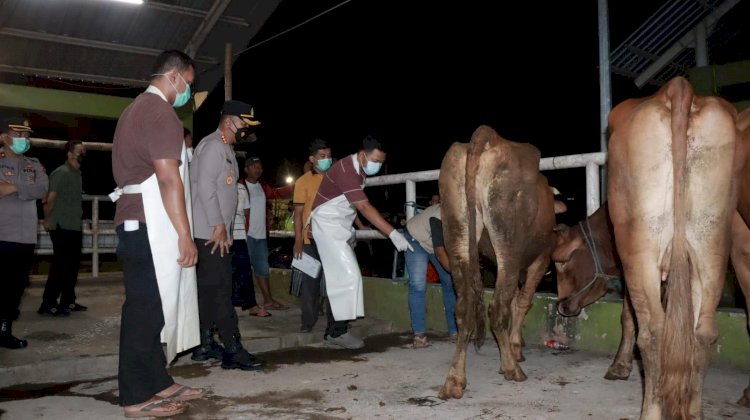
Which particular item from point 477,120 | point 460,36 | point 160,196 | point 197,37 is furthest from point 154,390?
point 477,120

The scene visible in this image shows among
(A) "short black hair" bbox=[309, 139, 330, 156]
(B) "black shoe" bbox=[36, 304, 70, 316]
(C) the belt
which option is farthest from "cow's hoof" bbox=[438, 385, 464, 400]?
(B) "black shoe" bbox=[36, 304, 70, 316]

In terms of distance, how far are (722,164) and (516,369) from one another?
6.34 ft

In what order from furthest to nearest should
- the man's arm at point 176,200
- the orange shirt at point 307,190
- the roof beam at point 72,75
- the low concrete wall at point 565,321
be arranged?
the roof beam at point 72,75
the orange shirt at point 307,190
the low concrete wall at point 565,321
the man's arm at point 176,200

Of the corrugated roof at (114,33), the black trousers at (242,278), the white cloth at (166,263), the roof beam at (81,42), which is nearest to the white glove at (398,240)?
the white cloth at (166,263)

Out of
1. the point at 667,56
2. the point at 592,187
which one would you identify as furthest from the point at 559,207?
the point at 667,56

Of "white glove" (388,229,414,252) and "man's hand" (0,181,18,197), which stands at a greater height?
"man's hand" (0,181,18,197)

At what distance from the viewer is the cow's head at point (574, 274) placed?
5191 millimetres

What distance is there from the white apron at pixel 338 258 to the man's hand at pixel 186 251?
6.76 feet

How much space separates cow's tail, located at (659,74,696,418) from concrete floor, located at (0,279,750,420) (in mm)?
475

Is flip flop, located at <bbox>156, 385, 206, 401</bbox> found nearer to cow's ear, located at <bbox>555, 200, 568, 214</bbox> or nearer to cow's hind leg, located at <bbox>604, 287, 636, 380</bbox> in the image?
cow's hind leg, located at <bbox>604, 287, 636, 380</bbox>

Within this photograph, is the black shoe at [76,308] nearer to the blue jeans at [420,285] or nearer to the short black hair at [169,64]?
the blue jeans at [420,285]

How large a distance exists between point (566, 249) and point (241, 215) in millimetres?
3552

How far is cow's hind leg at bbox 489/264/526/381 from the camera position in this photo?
4.46 metres

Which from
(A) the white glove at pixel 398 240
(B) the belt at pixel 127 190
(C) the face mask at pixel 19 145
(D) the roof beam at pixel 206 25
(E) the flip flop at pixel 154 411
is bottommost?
(E) the flip flop at pixel 154 411
